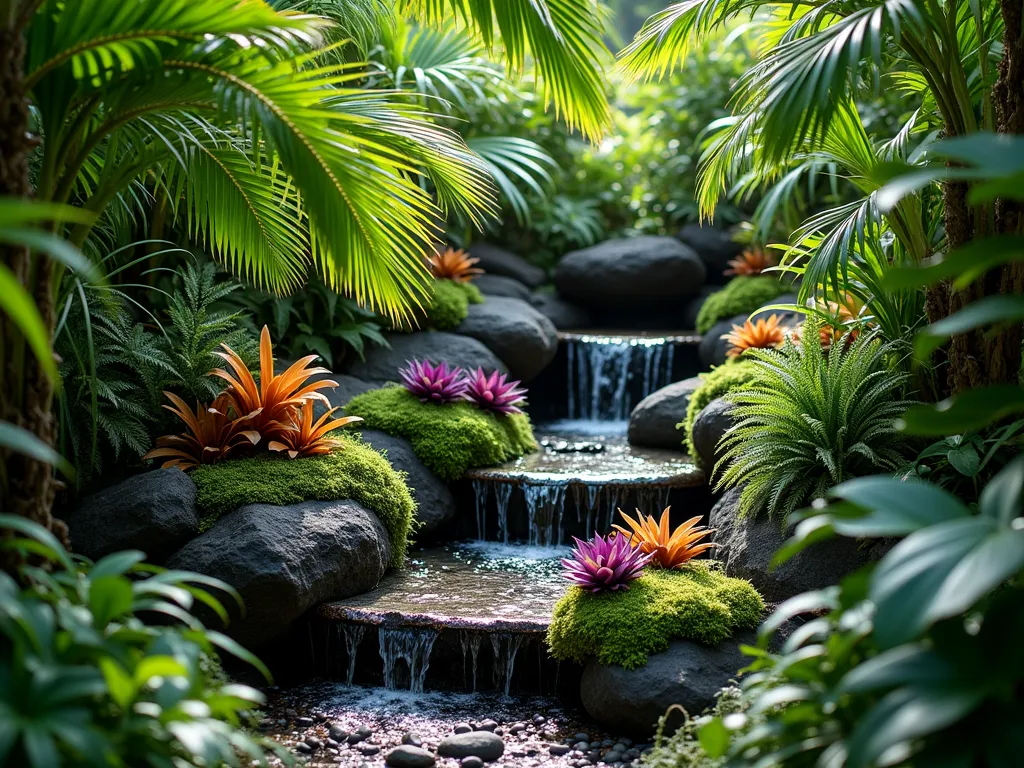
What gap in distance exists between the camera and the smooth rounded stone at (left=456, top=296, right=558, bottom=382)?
7871 mm

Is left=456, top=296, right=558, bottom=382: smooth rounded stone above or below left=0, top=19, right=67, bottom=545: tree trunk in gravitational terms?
Answer: below

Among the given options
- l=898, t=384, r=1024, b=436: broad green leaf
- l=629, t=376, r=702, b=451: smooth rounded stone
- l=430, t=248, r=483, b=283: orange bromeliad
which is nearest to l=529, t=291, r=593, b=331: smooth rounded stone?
l=430, t=248, r=483, b=283: orange bromeliad

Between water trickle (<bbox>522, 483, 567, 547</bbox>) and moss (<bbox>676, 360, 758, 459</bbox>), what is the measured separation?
96 cm

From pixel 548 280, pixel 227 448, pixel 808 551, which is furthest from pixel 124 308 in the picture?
pixel 548 280

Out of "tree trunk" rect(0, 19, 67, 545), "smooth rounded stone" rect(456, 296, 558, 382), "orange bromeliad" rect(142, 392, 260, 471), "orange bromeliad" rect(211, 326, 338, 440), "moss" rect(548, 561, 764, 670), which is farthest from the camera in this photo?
"smooth rounded stone" rect(456, 296, 558, 382)

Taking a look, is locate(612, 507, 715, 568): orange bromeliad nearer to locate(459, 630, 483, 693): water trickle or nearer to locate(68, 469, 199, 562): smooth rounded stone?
locate(459, 630, 483, 693): water trickle

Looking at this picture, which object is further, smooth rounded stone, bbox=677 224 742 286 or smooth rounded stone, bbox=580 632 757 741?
smooth rounded stone, bbox=677 224 742 286

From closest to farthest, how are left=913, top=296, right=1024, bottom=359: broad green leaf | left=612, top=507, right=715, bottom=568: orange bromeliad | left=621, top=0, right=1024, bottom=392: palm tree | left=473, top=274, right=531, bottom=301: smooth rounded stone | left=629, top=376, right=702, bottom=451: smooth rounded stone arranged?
left=913, top=296, right=1024, bottom=359: broad green leaf < left=621, top=0, right=1024, bottom=392: palm tree < left=612, top=507, right=715, bottom=568: orange bromeliad < left=629, top=376, right=702, bottom=451: smooth rounded stone < left=473, top=274, right=531, bottom=301: smooth rounded stone

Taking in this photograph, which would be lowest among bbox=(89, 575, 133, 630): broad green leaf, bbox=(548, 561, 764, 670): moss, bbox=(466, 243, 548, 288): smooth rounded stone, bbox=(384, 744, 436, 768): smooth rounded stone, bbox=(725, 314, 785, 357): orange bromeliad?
bbox=(384, 744, 436, 768): smooth rounded stone

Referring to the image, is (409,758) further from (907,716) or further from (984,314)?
(984,314)

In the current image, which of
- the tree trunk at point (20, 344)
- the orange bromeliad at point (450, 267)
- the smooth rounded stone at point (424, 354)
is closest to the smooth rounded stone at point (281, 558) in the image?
the tree trunk at point (20, 344)

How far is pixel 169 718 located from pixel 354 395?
15.0ft

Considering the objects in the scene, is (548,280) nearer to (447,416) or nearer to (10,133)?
(447,416)

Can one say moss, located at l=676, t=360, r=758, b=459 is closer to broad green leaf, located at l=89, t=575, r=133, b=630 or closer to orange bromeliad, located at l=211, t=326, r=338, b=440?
orange bromeliad, located at l=211, t=326, r=338, b=440
